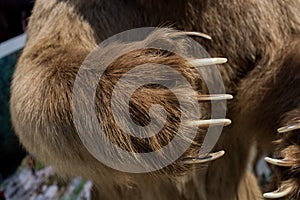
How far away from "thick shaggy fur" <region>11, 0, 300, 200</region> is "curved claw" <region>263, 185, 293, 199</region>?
27 millimetres

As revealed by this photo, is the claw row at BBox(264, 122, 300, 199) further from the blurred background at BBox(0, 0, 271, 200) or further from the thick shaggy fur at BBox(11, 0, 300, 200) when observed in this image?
the blurred background at BBox(0, 0, 271, 200)

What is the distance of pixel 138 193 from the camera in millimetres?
1521

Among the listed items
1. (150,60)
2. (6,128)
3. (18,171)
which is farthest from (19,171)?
(150,60)

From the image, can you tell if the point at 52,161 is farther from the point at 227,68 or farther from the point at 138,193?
the point at 227,68

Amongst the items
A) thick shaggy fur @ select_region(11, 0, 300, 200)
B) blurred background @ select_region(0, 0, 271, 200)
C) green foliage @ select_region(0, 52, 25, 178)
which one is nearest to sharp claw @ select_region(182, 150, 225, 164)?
thick shaggy fur @ select_region(11, 0, 300, 200)

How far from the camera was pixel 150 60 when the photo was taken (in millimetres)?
1143

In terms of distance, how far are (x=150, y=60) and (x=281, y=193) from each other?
35cm

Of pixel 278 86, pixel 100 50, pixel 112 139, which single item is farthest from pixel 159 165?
pixel 278 86

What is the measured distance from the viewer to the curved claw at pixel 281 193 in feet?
Answer: 3.66

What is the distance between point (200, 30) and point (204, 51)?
53mm

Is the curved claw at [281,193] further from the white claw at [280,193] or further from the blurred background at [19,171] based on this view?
the blurred background at [19,171]

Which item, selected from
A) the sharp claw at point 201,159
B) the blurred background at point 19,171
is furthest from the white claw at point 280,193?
the blurred background at point 19,171

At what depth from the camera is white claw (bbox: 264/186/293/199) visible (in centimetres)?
111

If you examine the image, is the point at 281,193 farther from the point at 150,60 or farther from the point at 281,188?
the point at 150,60
